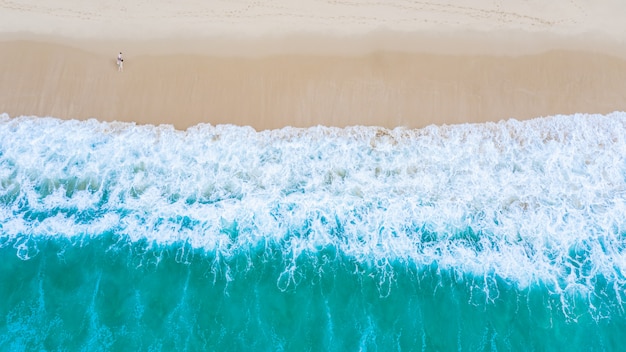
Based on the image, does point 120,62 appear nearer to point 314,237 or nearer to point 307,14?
point 307,14

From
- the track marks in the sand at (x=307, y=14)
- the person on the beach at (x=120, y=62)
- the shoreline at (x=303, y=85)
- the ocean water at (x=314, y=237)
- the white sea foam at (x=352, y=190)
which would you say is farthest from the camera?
the track marks in the sand at (x=307, y=14)

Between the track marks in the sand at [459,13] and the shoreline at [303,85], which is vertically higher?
the track marks in the sand at [459,13]

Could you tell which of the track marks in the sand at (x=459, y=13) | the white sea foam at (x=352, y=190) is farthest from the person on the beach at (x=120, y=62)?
the track marks in the sand at (x=459, y=13)

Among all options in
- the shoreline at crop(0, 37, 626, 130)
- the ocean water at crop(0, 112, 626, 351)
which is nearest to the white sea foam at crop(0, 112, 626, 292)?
the ocean water at crop(0, 112, 626, 351)

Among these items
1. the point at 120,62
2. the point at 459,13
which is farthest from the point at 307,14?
the point at 120,62

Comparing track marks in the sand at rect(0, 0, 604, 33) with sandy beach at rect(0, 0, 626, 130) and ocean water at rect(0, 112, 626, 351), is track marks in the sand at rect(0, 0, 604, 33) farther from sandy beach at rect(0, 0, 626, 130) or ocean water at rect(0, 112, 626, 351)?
ocean water at rect(0, 112, 626, 351)

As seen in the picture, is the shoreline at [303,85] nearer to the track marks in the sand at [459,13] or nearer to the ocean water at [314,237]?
the ocean water at [314,237]
